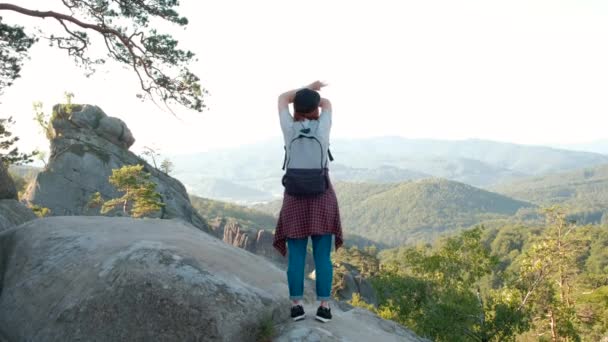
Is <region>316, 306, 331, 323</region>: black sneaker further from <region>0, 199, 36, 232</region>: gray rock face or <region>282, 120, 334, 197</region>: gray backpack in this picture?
<region>0, 199, 36, 232</region>: gray rock face

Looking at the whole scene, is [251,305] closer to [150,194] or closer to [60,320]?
[60,320]

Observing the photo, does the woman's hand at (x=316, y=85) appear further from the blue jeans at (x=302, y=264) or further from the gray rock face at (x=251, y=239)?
the gray rock face at (x=251, y=239)

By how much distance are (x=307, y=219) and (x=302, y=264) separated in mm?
635

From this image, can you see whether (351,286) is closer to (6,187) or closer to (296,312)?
(6,187)

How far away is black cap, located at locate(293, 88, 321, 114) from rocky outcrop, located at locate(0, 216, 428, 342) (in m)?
2.40

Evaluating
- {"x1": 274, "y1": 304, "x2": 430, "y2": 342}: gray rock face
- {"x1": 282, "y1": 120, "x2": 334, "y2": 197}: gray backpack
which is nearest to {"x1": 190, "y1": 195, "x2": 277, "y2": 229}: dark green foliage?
{"x1": 274, "y1": 304, "x2": 430, "y2": 342}: gray rock face

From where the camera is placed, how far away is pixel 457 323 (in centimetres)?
2266

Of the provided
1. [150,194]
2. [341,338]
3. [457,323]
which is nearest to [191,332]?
[341,338]

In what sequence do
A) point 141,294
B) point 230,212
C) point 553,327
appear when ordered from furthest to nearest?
point 230,212, point 553,327, point 141,294

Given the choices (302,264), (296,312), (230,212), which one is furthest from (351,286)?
(230,212)

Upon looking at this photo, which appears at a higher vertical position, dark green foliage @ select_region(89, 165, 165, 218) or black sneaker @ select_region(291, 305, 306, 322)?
black sneaker @ select_region(291, 305, 306, 322)

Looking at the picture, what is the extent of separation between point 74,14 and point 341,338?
Answer: 57.9 ft

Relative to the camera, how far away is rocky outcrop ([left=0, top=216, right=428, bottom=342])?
5.33 meters

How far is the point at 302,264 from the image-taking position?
6027 mm
